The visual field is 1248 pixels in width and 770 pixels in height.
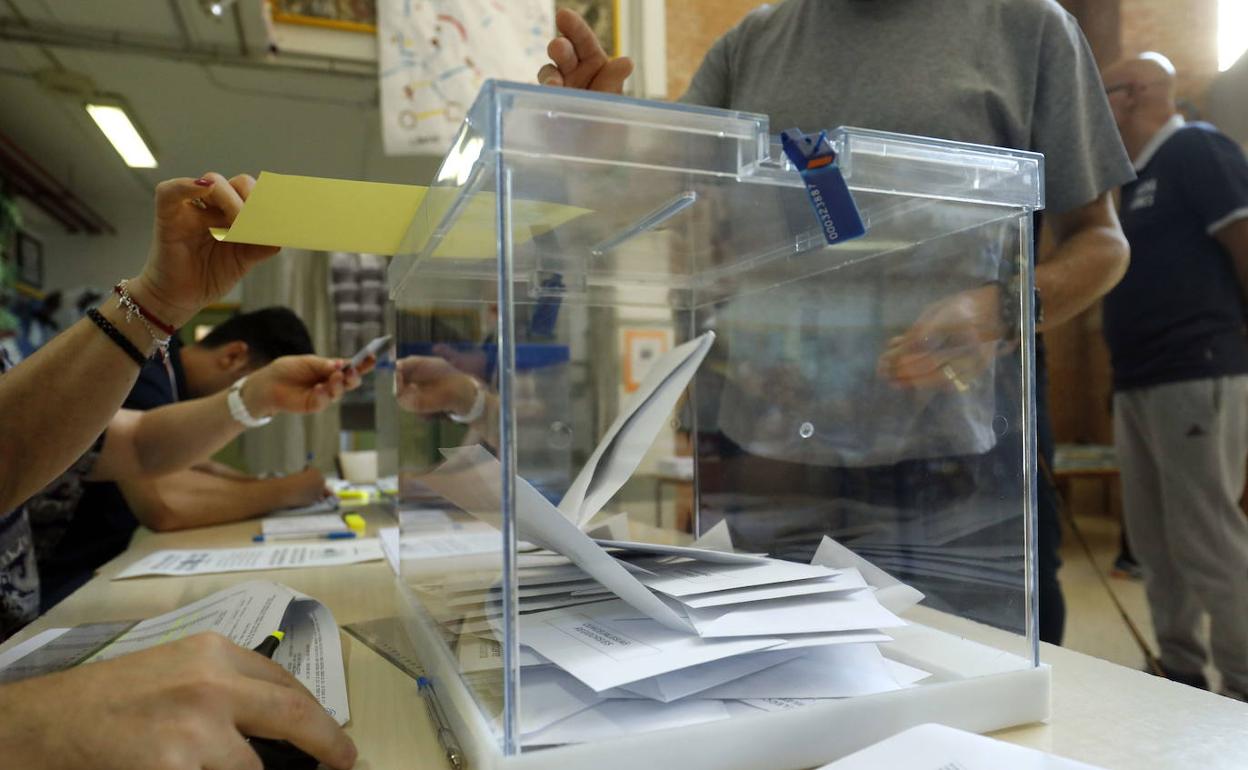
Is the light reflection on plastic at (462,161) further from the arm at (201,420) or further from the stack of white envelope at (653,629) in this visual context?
the arm at (201,420)

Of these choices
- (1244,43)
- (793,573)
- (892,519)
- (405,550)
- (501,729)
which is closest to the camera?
(501,729)

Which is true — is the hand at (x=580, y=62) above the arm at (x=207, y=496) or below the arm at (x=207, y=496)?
above

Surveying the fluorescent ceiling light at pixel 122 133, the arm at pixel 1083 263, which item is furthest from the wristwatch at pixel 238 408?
the fluorescent ceiling light at pixel 122 133

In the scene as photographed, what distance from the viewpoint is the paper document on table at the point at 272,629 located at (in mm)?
511

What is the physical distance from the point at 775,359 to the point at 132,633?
2.11 feet

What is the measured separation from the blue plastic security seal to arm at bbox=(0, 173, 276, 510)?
53 centimetres

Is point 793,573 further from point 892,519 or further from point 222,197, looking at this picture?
point 222,197

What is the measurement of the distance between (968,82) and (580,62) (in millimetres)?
437

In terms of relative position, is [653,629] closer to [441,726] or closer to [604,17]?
[441,726]

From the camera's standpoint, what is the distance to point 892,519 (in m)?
0.61

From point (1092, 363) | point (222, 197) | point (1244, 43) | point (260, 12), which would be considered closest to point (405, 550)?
point (222, 197)

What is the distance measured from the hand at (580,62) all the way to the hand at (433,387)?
1.04 feet

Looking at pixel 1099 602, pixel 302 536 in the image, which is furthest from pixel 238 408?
pixel 1099 602

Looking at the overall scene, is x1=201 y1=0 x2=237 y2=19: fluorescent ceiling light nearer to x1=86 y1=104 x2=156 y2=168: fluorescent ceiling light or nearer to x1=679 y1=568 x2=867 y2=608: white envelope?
x1=86 y1=104 x2=156 y2=168: fluorescent ceiling light
